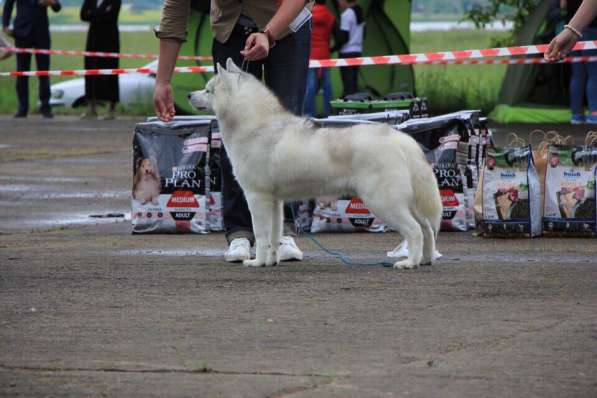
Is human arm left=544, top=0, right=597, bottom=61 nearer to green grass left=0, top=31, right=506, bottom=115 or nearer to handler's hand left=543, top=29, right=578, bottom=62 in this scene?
handler's hand left=543, top=29, right=578, bottom=62

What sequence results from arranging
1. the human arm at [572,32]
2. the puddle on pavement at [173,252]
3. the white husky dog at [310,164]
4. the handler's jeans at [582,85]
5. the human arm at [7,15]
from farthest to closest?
the human arm at [7,15], the handler's jeans at [582,85], the puddle on pavement at [173,252], the white husky dog at [310,164], the human arm at [572,32]

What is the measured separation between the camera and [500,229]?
8.15 meters

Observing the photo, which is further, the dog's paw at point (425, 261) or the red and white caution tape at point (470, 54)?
the red and white caution tape at point (470, 54)

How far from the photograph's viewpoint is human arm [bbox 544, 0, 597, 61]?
5.89 metres

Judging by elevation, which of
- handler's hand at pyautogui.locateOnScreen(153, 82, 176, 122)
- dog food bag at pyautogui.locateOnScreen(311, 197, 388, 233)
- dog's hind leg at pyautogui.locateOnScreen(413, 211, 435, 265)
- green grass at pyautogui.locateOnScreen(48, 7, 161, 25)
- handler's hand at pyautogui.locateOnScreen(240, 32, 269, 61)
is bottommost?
green grass at pyautogui.locateOnScreen(48, 7, 161, 25)

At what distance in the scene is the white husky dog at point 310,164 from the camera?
6.65 m

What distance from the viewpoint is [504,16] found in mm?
20234

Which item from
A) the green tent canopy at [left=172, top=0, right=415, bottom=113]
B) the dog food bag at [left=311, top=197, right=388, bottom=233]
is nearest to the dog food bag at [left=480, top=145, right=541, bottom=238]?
the dog food bag at [left=311, top=197, right=388, bottom=233]

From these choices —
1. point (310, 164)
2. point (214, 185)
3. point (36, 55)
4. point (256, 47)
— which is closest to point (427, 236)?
point (310, 164)

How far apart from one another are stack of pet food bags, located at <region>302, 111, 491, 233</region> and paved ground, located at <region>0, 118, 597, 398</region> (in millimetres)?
225

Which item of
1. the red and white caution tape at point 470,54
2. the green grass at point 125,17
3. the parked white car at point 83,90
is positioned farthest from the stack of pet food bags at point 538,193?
the green grass at point 125,17

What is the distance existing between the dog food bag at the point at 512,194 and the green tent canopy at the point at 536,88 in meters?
9.68

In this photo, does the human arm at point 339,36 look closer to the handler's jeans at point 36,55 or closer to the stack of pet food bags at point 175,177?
the handler's jeans at point 36,55

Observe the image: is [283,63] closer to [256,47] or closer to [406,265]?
[256,47]
